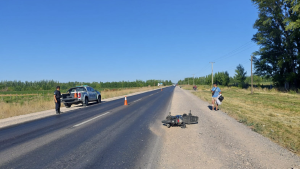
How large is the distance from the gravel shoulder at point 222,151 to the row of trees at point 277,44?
105 feet

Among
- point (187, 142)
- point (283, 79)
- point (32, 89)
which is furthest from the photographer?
point (32, 89)

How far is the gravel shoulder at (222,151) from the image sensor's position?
14.6 ft

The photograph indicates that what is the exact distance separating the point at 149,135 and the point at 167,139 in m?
0.77

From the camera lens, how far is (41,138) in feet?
22.5

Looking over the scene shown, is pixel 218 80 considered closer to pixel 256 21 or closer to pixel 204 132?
pixel 256 21

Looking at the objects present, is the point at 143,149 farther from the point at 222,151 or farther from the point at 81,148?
the point at 222,151

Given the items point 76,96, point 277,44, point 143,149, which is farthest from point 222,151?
point 277,44

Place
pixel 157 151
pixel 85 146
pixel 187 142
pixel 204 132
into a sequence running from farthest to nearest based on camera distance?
pixel 204 132
pixel 187 142
pixel 85 146
pixel 157 151

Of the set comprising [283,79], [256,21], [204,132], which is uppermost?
[256,21]

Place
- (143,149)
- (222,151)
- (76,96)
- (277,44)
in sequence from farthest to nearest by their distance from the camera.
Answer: (277,44) < (76,96) < (143,149) < (222,151)

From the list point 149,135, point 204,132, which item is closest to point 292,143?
point 204,132

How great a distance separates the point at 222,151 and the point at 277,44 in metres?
41.0

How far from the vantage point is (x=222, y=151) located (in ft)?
17.4

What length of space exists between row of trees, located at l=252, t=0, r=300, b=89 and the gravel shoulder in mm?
31904
